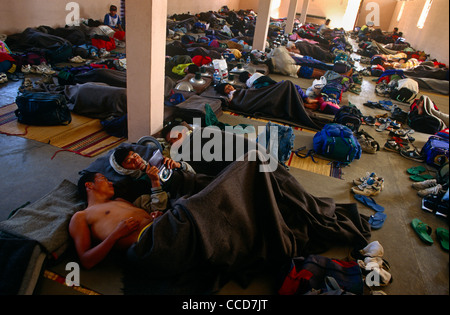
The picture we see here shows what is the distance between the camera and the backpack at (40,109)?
4078 mm

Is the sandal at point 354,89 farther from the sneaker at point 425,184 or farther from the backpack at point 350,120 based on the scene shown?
the sneaker at point 425,184

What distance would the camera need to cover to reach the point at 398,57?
451 inches

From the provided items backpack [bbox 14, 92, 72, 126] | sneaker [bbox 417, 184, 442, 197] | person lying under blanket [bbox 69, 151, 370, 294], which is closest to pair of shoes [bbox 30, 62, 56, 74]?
backpack [bbox 14, 92, 72, 126]

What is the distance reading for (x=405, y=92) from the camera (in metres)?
7.14

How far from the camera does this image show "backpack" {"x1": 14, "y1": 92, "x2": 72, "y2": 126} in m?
4.08

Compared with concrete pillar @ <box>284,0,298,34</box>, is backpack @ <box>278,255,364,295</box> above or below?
below

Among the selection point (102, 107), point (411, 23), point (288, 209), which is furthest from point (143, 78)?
point (411, 23)

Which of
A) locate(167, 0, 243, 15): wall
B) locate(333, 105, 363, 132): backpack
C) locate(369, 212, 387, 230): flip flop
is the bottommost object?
locate(369, 212, 387, 230): flip flop

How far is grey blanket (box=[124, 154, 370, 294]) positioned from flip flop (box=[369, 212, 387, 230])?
24.1 inches

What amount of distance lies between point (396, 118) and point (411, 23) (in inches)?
527

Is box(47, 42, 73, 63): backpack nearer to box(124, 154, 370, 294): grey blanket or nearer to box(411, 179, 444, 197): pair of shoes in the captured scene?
box(124, 154, 370, 294): grey blanket

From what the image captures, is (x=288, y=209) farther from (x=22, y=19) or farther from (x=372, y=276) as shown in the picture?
(x=22, y=19)

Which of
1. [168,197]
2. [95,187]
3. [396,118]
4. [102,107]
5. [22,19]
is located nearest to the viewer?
[95,187]

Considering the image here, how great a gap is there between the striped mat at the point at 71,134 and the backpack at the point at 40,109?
0.08m
